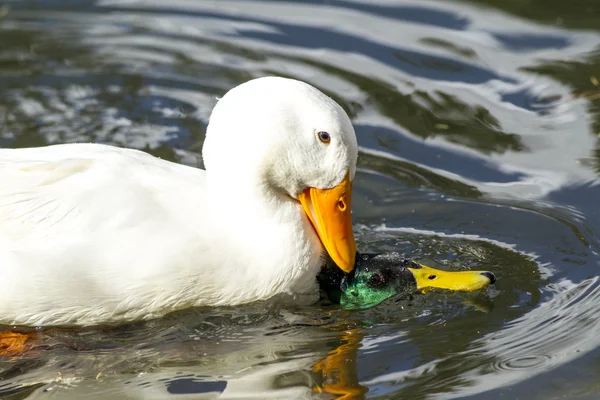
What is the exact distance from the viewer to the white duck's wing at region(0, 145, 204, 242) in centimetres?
501

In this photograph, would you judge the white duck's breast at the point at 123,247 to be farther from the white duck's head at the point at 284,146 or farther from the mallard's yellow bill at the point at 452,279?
the mallard's yellow bill at the point at 452,279

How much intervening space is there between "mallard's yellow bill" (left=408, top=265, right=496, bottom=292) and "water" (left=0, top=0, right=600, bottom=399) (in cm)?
15

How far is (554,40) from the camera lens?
27.4ft

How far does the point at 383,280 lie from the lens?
5270 millimetres

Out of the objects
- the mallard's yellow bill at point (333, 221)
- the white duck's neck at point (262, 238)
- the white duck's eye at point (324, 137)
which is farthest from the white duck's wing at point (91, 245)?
the white duck's eye at point (324, 137)

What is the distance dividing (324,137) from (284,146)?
0.67 ft

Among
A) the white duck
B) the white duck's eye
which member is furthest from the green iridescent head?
the white duck's eye

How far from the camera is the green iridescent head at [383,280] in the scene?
5.14m

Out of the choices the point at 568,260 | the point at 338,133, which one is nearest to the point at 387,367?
the point at 338,133

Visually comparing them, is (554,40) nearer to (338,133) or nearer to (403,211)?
(403,211)

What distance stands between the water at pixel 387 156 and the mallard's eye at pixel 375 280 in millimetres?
149

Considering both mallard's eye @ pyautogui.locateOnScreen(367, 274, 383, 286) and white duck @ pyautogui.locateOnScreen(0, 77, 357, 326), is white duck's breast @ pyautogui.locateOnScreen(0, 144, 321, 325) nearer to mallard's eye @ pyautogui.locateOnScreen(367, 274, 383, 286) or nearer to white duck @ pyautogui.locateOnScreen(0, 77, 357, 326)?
white duck @ pyautogui.locateOnScreen(0, 77, 357, 326)

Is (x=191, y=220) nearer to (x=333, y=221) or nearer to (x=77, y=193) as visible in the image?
(x=77, y=193)

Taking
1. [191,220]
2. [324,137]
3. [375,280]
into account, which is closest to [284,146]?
[324,137]
